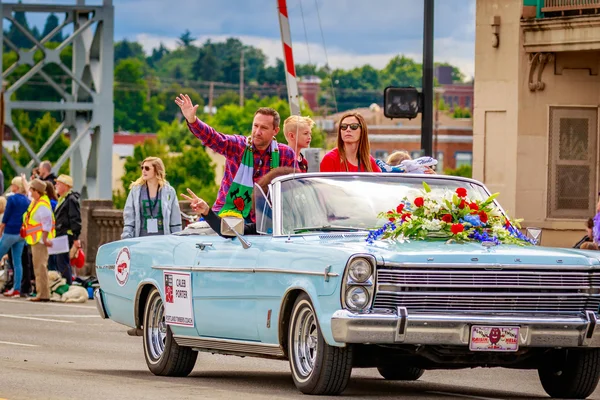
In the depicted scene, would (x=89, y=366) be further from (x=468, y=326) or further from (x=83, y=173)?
(x=83, y=173)

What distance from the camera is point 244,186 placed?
13.0 m

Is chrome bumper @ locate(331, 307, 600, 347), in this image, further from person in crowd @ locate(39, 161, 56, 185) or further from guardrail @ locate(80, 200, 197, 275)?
guardrail @ locate(80, 200, 197, 275)

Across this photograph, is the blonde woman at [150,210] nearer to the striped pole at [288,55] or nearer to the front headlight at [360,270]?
the striped pole at [288,55]

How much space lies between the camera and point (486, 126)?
2870cm

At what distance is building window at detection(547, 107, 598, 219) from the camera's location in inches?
1105

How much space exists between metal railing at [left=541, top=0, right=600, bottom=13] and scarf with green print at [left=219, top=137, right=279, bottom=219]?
14582 mm

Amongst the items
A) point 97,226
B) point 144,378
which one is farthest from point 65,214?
point 144,378

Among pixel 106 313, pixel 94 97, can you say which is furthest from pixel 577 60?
pixel 106 313

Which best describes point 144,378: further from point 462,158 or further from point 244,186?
point 462,158

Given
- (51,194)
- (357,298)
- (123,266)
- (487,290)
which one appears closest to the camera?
(357,298)

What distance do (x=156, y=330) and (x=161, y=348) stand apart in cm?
18

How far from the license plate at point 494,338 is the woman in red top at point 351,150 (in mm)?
2635

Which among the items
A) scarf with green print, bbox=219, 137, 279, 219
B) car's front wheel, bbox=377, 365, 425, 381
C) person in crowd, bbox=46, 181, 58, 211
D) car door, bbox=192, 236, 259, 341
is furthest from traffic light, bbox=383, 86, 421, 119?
car door, bbox=192, 236, 259, 341

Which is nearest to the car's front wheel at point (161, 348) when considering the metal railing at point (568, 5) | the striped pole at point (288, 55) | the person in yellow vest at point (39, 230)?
the striped pole at point (288, 55)
